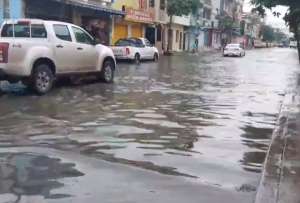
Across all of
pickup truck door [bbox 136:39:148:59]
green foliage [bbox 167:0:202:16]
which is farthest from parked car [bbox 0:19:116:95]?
green foliage [bbox 167:0:202:16]

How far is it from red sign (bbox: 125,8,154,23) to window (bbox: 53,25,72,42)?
1010 inches

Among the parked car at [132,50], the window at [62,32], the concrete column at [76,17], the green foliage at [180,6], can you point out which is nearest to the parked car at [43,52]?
the window at [62,32]

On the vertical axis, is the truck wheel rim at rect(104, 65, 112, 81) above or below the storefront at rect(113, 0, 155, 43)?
below

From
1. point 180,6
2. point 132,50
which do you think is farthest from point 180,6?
point 132,50

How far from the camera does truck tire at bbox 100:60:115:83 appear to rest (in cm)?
1798

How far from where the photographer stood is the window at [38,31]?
14805mm

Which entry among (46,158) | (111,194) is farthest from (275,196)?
(46,158)

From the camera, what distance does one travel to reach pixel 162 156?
7645mm

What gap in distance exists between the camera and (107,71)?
1825cm

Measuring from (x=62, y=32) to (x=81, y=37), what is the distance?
1003 mm

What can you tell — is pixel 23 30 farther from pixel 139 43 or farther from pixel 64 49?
pixel 139 43

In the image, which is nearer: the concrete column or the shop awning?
the shop awning

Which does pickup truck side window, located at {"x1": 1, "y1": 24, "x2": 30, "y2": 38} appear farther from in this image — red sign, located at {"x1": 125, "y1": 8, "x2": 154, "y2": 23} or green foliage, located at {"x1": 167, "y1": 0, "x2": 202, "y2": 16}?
green foliage, located at {"x1": 167, "y1": 0, "x2": 202, "y2": 16}

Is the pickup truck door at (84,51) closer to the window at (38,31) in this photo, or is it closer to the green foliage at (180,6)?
the window at (38,31)
